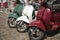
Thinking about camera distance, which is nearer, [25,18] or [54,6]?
[54,6]

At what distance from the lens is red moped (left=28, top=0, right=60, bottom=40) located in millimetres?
6218

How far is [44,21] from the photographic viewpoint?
6.36m

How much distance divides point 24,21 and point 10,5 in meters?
3.93

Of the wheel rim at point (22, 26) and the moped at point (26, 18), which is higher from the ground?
the moped at point (26, 18)

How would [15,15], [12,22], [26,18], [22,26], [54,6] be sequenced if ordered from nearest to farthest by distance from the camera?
1. [54,6]
2. [26,18]
3. [22,26]
4. [15,15]
5. [12,22]

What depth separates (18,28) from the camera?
7.21 metres

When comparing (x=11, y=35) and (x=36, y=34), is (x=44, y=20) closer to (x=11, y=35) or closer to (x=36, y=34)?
(x=36, y=34)

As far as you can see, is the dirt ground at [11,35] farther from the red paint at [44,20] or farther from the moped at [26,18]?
the red paint at [44,20]

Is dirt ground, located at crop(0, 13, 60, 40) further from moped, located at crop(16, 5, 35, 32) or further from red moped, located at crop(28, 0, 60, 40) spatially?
red moped, located at crop(28, 0, 60, 40)

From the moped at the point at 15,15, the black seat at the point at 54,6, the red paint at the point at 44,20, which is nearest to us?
the red paint at the point at 44,20

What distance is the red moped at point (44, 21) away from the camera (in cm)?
622

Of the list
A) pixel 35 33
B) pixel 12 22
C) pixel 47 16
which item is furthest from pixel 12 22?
pixel 47 16

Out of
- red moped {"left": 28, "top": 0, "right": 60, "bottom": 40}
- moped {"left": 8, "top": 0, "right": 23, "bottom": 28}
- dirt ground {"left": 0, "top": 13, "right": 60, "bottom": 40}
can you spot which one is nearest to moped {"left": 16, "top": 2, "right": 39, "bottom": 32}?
dirt ground {"left": 0, "top": 13, "right": 60, "bottom": 40}

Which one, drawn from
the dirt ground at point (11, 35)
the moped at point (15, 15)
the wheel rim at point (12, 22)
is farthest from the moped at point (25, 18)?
the wheel rim at point (12, 22)
